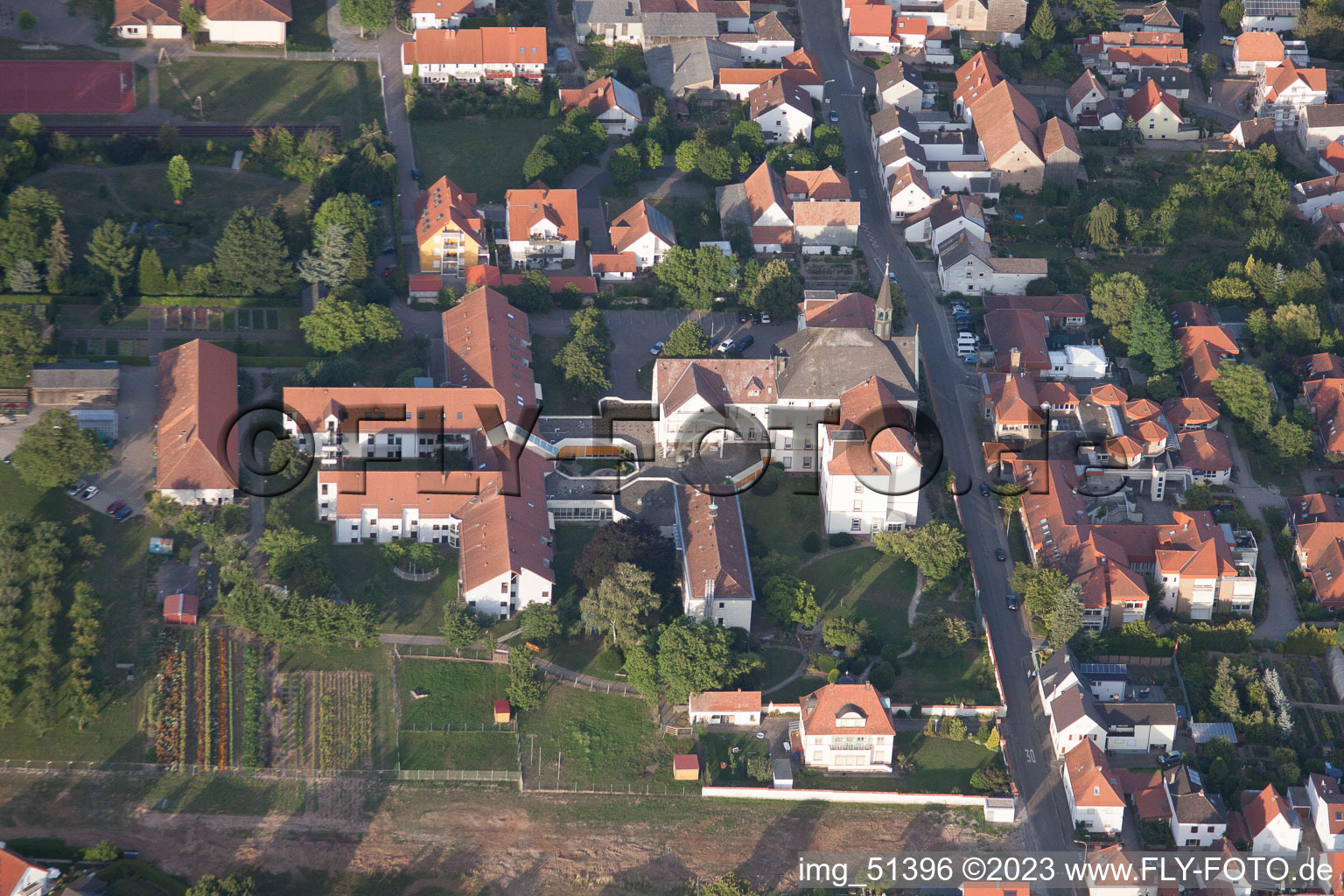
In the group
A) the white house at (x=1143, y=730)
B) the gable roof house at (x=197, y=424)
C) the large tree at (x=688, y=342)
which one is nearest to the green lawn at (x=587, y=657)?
the gable roof house at (x=197, y=424)

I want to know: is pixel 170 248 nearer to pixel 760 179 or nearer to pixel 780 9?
pixel 760 179

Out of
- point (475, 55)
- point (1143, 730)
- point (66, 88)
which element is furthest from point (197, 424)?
point (1143, 730)

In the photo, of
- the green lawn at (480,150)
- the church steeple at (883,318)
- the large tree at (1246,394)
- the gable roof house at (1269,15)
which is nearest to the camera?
the church steeple at (883,318)

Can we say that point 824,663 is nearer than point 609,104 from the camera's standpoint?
Yes

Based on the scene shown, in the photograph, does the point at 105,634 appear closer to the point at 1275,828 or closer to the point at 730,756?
the point at 730,756

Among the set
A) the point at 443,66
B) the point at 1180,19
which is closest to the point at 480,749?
the point at 443,66

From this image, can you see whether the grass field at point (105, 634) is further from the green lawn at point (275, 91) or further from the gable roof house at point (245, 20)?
the gable roof house at point (245, 20)
